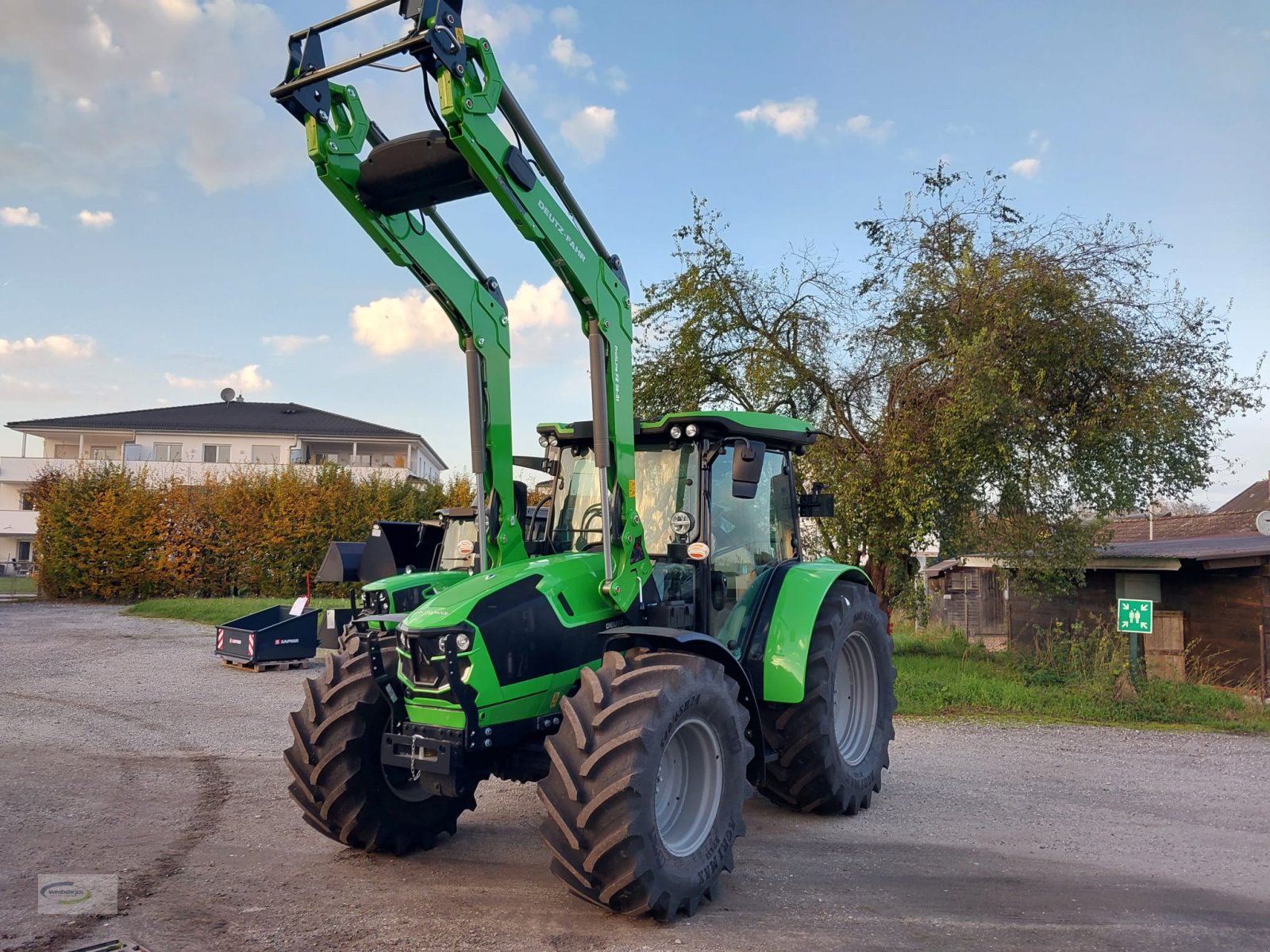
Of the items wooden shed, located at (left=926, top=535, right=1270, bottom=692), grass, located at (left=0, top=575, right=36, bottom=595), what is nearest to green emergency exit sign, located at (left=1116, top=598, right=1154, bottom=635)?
wooden shed, located at (left=926, top=535, right=1270, bottom=692)

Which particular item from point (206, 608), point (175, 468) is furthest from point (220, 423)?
point (206, 608)

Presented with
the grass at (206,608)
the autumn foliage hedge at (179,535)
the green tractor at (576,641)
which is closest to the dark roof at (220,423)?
the autumn foliage hedge at (179,535)

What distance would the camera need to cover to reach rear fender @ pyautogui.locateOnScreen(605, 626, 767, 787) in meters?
4.57

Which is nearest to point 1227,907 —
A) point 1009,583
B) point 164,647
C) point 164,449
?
point 1009,583

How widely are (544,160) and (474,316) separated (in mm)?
1104

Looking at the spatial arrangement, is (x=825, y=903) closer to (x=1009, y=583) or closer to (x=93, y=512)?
(x=1009, y=583)

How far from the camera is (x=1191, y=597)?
15.3 m

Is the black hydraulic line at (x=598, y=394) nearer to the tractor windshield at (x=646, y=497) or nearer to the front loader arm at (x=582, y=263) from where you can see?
the front loader arm at (x=582, y=263)

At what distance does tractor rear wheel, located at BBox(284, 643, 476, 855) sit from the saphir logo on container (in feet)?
3.02

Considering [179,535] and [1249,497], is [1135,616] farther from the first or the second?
[1249,497]

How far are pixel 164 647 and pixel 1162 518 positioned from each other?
28365 mm

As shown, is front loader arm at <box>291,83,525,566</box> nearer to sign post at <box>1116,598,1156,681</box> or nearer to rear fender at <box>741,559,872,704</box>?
rear fender at <box>741,559,872,704</box>

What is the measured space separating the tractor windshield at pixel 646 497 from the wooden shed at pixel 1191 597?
8.18 meters

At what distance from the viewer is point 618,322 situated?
17.4 feet
